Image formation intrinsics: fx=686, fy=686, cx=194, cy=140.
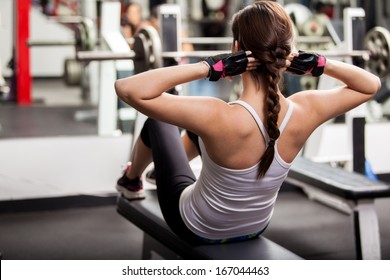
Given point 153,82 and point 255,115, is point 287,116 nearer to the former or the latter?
point 255,115

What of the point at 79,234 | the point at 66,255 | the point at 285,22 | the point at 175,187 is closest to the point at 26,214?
the point at 79,234

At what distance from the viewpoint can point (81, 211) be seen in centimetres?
374

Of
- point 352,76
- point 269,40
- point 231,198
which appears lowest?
point 231,198

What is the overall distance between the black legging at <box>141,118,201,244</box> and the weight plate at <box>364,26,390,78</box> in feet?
4.68

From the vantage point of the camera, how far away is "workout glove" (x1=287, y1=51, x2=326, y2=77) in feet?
6.01

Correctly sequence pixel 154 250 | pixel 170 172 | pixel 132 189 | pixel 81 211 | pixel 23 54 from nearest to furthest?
pixel 170 172
pixel 132 189
pixel 154 250
pixel 81 211
pixel 23 54

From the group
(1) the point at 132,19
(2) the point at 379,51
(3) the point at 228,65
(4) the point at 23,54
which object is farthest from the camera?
(1) the point at 132,19

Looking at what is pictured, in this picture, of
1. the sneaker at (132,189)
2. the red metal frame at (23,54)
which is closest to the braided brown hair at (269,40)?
the sneaker at (132,189)

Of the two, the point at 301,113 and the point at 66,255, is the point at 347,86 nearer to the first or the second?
the point at 301,113

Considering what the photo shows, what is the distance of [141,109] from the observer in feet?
5.83

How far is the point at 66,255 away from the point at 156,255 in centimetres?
52

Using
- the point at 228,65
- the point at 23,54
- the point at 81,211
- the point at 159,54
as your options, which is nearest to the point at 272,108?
the point at 228,65

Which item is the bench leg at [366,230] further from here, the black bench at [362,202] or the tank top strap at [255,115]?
the tank top strap at [255,115]

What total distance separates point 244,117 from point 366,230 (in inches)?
42.3
